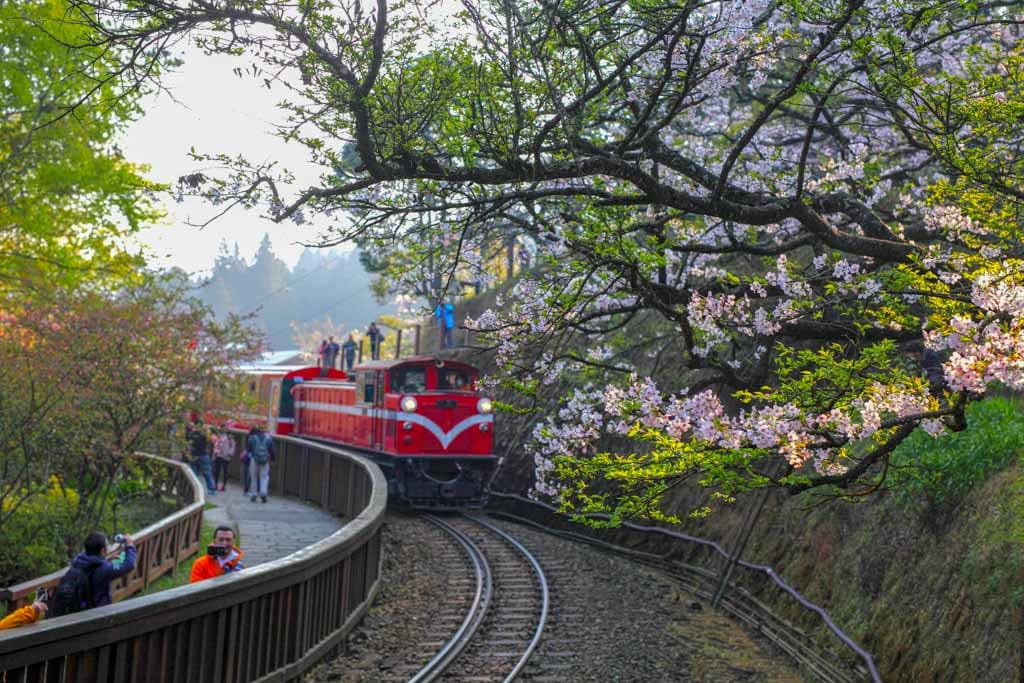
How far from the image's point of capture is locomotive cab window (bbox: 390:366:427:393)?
2058 centimetres

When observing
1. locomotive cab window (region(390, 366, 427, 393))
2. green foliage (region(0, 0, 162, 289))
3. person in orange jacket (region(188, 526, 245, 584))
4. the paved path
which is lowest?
the paved path

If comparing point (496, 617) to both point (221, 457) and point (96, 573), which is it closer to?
point (96, 573)

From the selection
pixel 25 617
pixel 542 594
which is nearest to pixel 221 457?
pixel 542 594

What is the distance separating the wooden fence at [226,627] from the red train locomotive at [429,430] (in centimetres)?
688

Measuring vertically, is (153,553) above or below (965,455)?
below

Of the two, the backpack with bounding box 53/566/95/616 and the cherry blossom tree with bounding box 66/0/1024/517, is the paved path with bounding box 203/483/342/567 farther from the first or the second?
the cherry blossom tree with bounding box 66/0/1024/517

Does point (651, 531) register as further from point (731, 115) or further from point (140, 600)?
point (140, 600)

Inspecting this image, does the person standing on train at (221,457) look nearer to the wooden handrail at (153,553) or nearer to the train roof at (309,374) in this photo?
the train roof at (309,374)

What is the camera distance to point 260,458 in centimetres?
2052

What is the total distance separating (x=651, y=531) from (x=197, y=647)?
10.7 metres

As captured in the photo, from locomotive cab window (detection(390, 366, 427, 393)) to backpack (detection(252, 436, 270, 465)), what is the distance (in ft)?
9.65

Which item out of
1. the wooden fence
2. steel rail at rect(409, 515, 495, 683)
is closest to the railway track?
steel rail at rect(409, 515, 495, 683)

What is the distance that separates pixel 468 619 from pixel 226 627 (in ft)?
15.5

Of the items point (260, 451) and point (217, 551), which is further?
point (260, 451)
